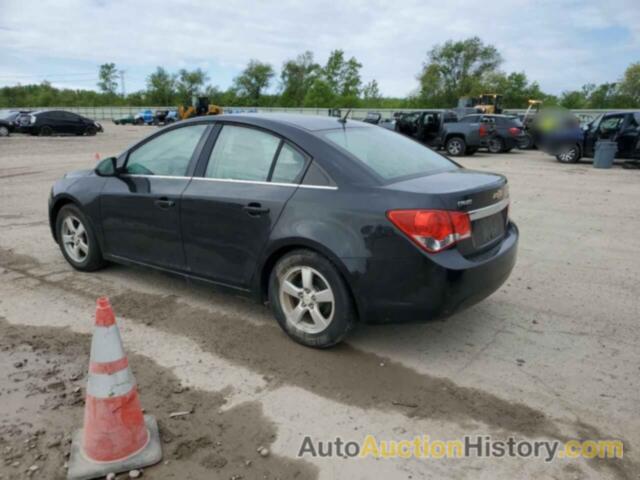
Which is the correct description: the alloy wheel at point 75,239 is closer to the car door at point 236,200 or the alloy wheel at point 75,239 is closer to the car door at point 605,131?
the car door at point 236,200

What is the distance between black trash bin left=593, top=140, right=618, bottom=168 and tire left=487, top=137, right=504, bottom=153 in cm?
507

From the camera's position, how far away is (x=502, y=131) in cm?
2095

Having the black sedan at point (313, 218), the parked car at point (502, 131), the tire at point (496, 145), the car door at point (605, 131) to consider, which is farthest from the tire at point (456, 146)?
the black sedan at point (313, 218)

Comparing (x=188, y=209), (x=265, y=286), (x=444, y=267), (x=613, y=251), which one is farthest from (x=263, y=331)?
(x=613, y=251)

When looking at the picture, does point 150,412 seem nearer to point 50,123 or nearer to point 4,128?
point 50,123

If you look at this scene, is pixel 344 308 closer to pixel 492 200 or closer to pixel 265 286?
pixel 265 286

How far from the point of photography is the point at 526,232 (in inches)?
285

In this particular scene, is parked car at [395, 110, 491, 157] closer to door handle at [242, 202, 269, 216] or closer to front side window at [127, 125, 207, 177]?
front side window at [127, 125, 207, 177]

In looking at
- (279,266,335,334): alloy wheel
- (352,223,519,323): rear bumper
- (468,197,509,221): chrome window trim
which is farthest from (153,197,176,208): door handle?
(468,197,509,221): chrome window trim

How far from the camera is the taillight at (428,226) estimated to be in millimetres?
3143

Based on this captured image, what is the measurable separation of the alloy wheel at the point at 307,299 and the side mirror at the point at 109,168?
2095 mm

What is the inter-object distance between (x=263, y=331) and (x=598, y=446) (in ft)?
7.61

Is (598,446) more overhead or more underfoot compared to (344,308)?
more underfoot

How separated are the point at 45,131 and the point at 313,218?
31.4m
